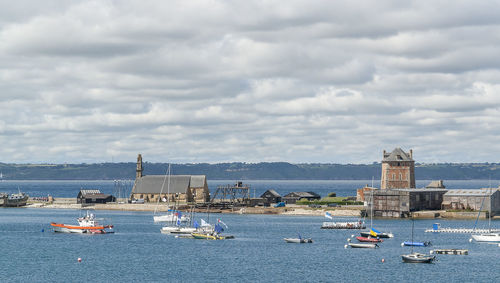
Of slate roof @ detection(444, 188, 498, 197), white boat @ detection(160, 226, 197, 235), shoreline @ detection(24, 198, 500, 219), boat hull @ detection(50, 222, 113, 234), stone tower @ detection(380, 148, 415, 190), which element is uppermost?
stone tower @ detection(380, 148, 415, 190)

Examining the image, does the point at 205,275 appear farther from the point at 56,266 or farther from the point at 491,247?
Result: the point at 491,247

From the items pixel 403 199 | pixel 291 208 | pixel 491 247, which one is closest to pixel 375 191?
pixel 403 199

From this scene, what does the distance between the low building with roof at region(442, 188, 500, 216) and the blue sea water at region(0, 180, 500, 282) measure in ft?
63.1

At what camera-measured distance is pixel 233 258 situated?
96312 millimetres

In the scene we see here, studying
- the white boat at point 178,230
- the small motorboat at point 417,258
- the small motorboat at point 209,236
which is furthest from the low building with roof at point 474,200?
the small motorboat at point 417,258

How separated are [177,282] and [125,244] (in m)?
36.8

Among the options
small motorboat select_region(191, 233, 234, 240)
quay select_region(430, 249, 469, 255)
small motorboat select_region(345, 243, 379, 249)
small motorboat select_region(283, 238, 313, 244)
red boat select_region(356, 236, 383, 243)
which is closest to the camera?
quay select_region(430, 249, 469, 255)

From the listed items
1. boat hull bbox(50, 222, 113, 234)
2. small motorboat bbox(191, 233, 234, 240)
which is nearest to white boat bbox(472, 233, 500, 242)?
small motorboat bbox(191, 233, 234, 240)

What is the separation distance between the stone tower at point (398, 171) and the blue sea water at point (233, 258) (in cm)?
4394

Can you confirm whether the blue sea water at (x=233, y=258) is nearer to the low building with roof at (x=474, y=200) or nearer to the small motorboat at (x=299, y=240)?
the small motorboat at (x=299, y=240)

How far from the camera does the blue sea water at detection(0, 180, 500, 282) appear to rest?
8212 cm

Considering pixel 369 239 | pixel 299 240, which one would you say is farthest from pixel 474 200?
pixel 299 240

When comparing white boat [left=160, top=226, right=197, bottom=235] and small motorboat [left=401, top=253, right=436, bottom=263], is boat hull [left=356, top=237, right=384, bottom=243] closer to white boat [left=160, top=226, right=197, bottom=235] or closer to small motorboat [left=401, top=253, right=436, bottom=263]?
small motorboat [left=401, top=253, right=436, bottom=263]

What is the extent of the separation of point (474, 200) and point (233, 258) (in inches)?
3279
